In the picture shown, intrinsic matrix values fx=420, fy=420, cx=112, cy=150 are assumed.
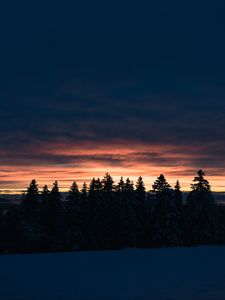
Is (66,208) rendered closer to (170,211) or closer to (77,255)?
(170,211)

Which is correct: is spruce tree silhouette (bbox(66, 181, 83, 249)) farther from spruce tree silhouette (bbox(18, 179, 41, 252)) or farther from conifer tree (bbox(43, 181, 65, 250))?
spruce tree silhouette (bbox(18, 179, 41, 252))

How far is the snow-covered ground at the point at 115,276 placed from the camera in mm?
12719

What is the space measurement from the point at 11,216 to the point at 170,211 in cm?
1576

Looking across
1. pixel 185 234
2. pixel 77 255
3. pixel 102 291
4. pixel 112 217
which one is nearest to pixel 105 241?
pixel 112 217

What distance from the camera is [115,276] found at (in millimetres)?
16391

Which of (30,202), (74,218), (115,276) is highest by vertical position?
(30,202)

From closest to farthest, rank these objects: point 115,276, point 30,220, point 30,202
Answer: point 115,276
point 30,220
point 30,202

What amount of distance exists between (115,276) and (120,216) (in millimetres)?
25928

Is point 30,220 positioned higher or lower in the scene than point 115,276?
higher

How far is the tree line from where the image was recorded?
41344mm

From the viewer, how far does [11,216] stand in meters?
39.0

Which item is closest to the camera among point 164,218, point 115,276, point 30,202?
point 115,276

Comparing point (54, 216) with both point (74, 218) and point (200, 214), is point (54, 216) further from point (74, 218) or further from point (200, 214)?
point (200, 214)

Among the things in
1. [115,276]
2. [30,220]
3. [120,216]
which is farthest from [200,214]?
[115,276]
